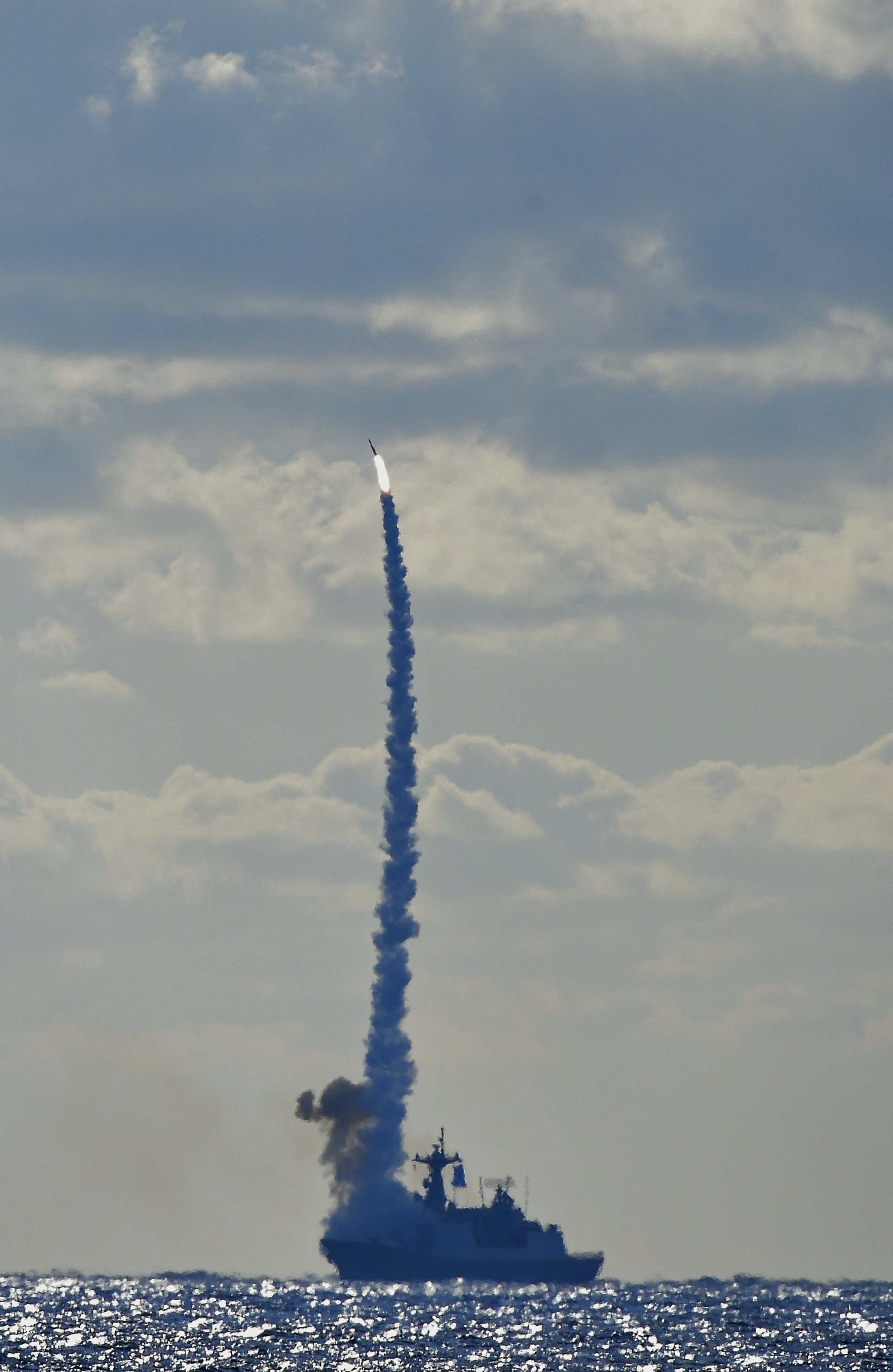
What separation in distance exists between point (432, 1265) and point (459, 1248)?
3.13 m

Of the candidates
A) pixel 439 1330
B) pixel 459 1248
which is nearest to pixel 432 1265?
pixel 459 1248

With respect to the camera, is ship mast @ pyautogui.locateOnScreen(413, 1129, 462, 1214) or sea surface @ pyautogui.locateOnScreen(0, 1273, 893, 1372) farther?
ship mast @ pyautogui.locateOnScreen(413, 1129, 462, 1214)

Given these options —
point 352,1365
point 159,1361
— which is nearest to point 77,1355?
point 159,1361

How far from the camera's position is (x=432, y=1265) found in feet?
Answer: 518

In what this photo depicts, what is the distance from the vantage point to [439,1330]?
124438 millimetres

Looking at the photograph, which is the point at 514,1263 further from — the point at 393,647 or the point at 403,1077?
the point at 393,647

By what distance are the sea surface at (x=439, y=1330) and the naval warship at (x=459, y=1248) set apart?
2.29 metres

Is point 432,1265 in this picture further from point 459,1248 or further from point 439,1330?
point 439,1330

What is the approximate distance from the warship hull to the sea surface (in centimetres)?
196

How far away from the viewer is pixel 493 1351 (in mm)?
109188

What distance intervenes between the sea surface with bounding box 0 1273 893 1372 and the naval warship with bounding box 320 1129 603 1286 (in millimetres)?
2292

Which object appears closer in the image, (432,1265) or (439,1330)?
(439,1330)

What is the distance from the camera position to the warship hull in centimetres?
15588

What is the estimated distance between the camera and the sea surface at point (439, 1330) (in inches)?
4097
